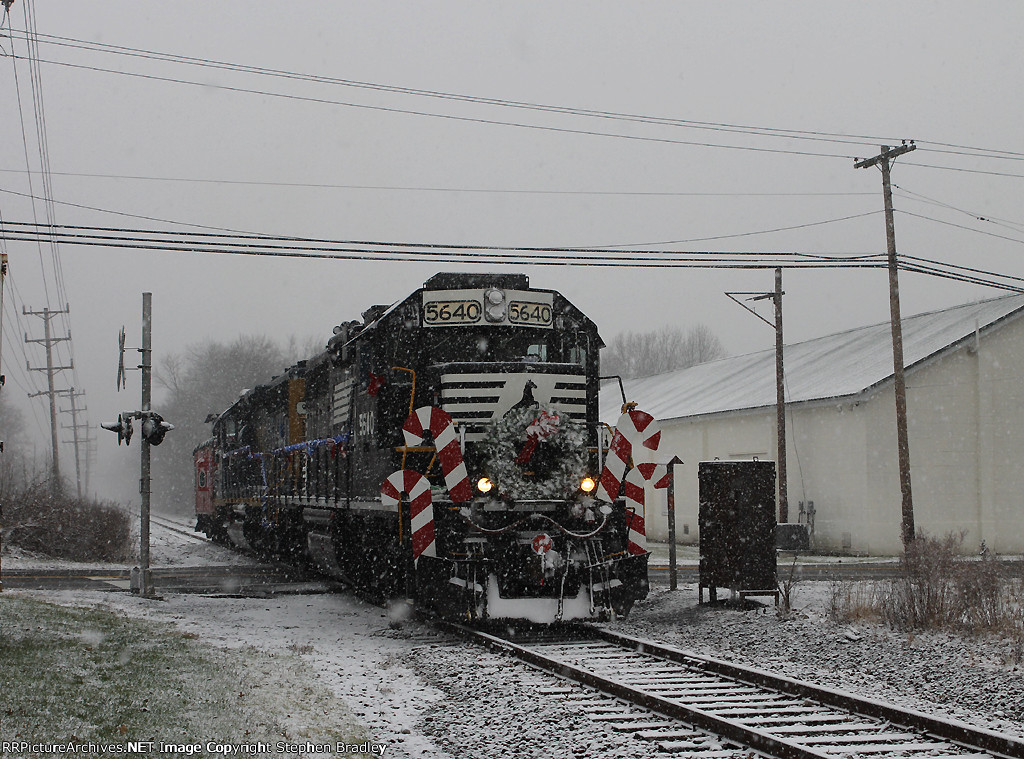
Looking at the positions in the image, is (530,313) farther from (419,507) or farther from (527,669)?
(527,669)

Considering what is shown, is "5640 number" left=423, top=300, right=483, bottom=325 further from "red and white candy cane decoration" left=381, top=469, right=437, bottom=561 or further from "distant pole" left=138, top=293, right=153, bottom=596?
"distant pole" left=138, top=293, right=153, bottom=596

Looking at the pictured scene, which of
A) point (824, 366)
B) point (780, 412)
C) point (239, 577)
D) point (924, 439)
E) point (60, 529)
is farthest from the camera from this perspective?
point (824, 366)

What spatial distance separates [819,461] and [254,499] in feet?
52.0

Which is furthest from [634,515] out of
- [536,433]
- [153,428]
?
[153,428]

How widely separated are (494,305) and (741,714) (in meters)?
6.17

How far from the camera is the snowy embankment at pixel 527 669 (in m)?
6.83

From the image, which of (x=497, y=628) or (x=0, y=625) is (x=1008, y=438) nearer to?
(x=497, y=628)

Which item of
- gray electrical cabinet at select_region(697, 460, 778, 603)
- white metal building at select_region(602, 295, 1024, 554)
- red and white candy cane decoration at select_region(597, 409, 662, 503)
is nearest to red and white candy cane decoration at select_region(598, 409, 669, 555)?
red and white candy cane decoration at select_region(597, 409, 662, 503)

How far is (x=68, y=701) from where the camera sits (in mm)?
7000

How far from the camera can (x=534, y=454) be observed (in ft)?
37.1

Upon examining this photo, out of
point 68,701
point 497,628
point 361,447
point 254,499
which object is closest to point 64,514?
point 254,499

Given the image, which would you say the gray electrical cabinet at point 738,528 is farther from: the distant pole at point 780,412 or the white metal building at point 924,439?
the distant pole at point 780,412

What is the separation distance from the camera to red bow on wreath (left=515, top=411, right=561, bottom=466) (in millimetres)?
11188

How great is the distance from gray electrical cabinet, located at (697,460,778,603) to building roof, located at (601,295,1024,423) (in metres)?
15.3
